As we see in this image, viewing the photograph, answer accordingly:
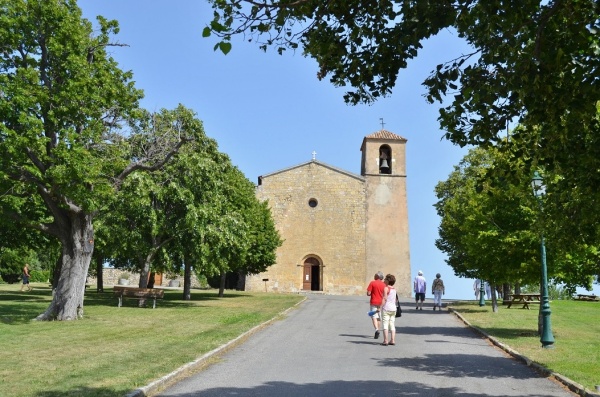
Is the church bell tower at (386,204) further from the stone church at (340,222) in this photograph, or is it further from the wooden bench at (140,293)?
the wooden bench at (140,293)

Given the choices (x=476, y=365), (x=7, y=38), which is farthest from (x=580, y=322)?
(x=7, y=38)

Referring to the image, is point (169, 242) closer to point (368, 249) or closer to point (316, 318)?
point (316, 318)

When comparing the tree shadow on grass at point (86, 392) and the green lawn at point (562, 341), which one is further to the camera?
the green lawn at point (562, 341)

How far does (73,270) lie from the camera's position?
60.1ft

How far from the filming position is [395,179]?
52250 millimetres

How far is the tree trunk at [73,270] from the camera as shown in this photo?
18219 mm

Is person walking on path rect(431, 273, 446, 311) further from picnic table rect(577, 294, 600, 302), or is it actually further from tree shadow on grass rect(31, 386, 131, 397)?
tree shadow on grass rect(31, 386, 131, 397)

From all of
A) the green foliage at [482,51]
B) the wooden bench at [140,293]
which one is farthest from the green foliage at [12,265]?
the green foliage at [482,51]

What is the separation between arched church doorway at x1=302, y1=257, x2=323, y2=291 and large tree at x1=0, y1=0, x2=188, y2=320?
107ft

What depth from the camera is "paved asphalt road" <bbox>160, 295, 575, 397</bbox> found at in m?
8.41

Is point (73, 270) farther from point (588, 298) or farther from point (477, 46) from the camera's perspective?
point (588, 298)

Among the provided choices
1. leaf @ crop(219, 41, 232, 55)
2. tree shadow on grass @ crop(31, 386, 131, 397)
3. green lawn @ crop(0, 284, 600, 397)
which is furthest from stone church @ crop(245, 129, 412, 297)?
leaf @ crop(219, 41, 232, 55)

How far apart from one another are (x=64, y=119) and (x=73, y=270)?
4.54 metres

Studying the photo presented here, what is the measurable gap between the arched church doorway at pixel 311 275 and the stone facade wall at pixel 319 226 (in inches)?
14.7
